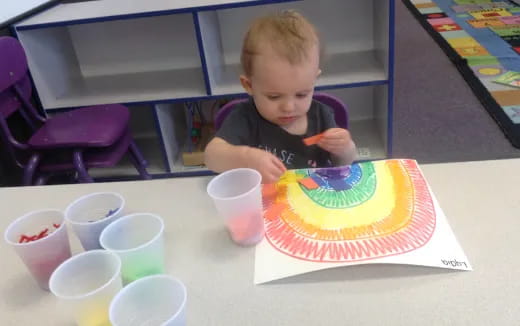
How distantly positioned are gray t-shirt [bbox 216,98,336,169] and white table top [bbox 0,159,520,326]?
307 mm

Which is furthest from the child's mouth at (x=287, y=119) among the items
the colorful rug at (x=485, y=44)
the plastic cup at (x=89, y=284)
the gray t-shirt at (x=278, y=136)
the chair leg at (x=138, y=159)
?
the colorful rug at (x=485, y=44)

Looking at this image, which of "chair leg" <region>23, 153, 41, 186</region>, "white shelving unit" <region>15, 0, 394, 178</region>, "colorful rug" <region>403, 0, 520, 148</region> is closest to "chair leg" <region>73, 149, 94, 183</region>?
"chair leg" <region>23, 153, 41, 186</region>

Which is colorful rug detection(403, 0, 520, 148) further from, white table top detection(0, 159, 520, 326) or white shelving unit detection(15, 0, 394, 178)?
white table top detection(0, 159, 520, 326)

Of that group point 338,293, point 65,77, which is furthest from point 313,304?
point 65,77

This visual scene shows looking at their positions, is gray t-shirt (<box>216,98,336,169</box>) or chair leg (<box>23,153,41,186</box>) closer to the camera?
gray t-shirt (<box>216,98,336,169</box>)

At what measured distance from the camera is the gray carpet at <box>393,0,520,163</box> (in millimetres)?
2152

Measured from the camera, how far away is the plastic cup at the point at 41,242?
613 mm

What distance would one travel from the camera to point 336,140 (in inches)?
34.1

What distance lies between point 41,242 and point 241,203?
276 millimetres

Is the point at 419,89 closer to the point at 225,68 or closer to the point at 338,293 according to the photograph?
the point at 225,68

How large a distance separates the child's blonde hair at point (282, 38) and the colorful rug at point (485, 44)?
1.66 meters

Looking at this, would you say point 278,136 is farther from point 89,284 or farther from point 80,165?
point 80,165

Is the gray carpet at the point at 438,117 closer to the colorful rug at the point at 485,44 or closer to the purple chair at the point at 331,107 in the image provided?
the colorful rug at the point at 485,44

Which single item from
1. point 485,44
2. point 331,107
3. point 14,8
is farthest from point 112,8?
point 485,44
